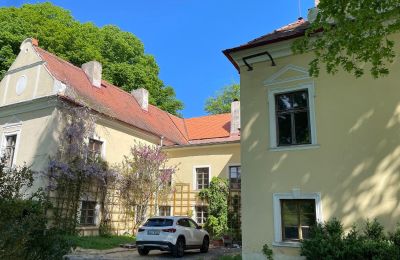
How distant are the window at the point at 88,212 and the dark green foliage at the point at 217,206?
19.8ft

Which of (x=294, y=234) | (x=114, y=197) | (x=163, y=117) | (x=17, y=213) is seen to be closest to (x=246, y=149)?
(x=294, y=234)

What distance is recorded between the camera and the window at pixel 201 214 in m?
22.1

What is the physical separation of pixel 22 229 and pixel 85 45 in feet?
92.4

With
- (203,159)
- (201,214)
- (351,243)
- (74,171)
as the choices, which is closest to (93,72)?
(74,171)

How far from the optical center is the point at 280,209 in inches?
424

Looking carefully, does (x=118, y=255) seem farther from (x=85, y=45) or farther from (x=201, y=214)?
(x=85, y=45)

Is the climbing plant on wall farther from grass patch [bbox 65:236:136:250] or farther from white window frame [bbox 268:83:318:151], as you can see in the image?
white window frame [bbox 268:83:318:151]

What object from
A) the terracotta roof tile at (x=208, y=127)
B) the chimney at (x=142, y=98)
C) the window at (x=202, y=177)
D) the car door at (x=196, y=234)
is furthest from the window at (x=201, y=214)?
the chimney at (x=142, y=98)

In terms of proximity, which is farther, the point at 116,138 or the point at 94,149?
the point at 116,138

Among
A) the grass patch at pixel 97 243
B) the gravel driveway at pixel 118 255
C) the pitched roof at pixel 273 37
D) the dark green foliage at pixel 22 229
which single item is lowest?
the gravel driveway at pixel 118 255

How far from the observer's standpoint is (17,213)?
5668 mm

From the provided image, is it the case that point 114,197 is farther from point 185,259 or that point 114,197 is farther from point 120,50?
point 120,50

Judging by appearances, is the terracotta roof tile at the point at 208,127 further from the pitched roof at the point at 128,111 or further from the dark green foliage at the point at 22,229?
the dark green foliage at the point at 22,229

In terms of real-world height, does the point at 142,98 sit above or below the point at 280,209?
above
